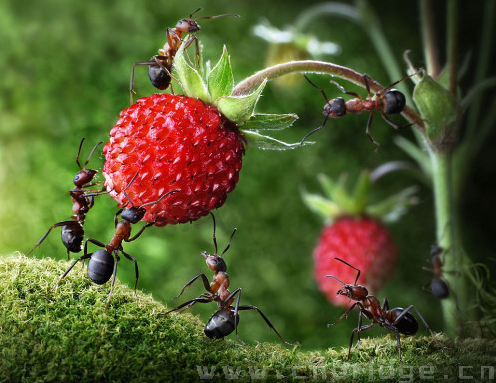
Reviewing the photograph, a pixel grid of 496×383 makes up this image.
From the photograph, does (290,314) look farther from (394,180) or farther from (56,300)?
(56,300)

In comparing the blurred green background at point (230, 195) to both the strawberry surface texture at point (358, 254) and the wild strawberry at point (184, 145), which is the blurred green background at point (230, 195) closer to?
the strawberry surface texture at point (358, 254)

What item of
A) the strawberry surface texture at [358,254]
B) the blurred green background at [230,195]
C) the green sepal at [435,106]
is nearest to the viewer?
the green sepal at [435,106]

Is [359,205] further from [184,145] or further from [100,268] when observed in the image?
[100,268]

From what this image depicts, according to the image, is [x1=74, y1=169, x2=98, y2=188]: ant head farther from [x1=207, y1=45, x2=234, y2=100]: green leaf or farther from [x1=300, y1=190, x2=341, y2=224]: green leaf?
[x1=300, y1=190, x2=341, y2=224]: green leaf

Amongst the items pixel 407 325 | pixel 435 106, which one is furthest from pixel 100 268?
pixel 435 106

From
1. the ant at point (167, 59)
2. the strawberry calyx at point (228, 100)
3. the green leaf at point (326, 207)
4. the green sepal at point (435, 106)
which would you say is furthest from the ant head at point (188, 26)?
the green leaf at point (326, 207)
